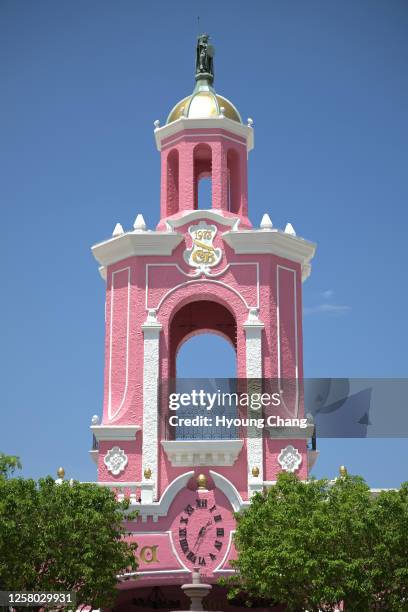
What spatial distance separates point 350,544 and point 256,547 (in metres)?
2.91

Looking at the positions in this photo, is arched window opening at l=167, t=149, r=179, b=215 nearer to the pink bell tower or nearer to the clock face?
the pink bell tower

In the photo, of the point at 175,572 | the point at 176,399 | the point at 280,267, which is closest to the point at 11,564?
the point at 175,572

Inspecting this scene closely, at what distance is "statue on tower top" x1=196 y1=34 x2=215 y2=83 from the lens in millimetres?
44197

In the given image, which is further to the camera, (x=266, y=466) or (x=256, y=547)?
(x=266, y=466)

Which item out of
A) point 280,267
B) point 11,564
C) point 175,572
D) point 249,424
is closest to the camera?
point 11,564

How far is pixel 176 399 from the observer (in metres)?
38.1

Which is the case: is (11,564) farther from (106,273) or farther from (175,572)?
(106,273)

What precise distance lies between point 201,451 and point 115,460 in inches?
122

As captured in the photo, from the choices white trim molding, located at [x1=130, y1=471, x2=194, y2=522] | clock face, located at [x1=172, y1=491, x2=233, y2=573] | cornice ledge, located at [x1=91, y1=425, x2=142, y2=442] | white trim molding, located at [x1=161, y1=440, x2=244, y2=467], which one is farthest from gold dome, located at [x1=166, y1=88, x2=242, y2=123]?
clock face, located at [x1=172, y1=491, x2=233, y2=573]

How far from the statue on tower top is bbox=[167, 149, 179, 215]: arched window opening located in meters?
3.68

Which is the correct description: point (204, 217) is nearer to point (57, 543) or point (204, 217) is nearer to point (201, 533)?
point (201, 533)

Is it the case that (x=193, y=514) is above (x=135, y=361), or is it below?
below

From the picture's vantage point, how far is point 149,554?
3506 centimetres

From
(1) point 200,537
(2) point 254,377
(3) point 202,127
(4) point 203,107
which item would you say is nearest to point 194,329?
(2) point 254,377
